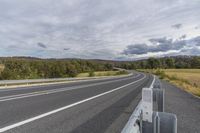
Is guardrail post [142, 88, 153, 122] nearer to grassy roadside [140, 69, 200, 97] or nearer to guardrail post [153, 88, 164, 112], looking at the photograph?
guardrail post [153, 88, 164, 112]

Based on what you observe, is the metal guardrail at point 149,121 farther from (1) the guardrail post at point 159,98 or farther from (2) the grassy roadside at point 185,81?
(2) the grassy roadside at point 185,81

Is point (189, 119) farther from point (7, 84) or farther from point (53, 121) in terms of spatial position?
point (7, 84)

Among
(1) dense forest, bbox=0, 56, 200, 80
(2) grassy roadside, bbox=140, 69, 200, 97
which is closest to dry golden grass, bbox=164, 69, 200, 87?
(2) grassy roadside, bbox=140, 69, 200, 97

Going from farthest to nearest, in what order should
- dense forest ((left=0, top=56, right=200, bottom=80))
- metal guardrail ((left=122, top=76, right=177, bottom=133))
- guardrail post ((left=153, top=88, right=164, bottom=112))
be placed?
dense forest ((left=0, top=56, right=200, bottom=80))
guardrail post ((left=153, top=88, right=164, bottom=112))
metal guardrail ((left=122, top=76, right=177, bottom=133))

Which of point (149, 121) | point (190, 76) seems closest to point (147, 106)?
point (149, 121)

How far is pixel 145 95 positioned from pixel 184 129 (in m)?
3.11

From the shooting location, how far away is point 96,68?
147 m

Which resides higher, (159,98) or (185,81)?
(159,98)

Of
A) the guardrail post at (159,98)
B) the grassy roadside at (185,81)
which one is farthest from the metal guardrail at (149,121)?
the grassy roadside at (185,81)

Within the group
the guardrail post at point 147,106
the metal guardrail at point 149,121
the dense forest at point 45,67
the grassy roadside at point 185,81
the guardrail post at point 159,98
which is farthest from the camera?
the dense forest at point 45,67

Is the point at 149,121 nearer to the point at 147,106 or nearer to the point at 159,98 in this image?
the point at 147,106

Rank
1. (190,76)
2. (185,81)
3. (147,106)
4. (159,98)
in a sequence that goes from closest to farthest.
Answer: (147,106) < (159,98) < (185,81) < (190,76)

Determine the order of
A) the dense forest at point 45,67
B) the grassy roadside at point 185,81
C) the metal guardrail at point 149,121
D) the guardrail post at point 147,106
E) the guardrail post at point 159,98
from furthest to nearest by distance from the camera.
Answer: the dense forest at point 45,67 < the grassy roadside at point 185,81 < the guardrail post at point 159,98 < the guardrail post at point 147,106 < the metal guardrail at point 149,121

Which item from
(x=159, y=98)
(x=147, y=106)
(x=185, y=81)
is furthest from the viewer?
(x=185, y=81)
